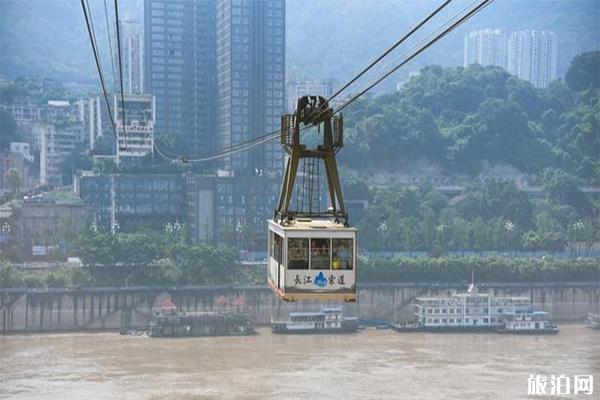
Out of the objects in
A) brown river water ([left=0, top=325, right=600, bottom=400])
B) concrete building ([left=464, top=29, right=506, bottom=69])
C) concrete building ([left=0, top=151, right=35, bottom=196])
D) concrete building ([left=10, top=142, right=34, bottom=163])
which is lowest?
brown river water ([left=0, top=325, right=600, bottom=400])

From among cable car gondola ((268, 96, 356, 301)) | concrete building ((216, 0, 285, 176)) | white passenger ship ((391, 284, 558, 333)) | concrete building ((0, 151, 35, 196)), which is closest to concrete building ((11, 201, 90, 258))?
concrete building ((0, 151, 35, 196))

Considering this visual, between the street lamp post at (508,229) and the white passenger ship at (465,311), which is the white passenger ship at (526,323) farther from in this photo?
the street lamp post at (508,229)

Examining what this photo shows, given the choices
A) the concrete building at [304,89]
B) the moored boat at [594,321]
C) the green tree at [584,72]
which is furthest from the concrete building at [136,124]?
the green tree at [584,72]

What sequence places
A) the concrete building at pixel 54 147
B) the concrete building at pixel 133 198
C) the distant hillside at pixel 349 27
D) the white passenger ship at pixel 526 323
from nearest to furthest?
the white passenger ship at pixel 526 323 < the concrete building at pixel 133 198 < the concrete building at pixel 54 147 < the distant hillside at pixel 349 27

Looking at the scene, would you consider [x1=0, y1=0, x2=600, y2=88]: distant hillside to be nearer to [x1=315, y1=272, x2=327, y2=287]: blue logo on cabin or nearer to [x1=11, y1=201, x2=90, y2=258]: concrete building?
[x1=11, y1=201, x2=90, y2=258]: concrete building

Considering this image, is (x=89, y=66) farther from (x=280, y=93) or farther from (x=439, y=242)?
(x=439, y=242)

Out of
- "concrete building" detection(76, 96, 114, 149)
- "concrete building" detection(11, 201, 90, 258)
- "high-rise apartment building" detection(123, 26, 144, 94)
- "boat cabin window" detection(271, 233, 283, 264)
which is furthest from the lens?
"high-rise apartment building" detection(123, 26, 144, 94)
